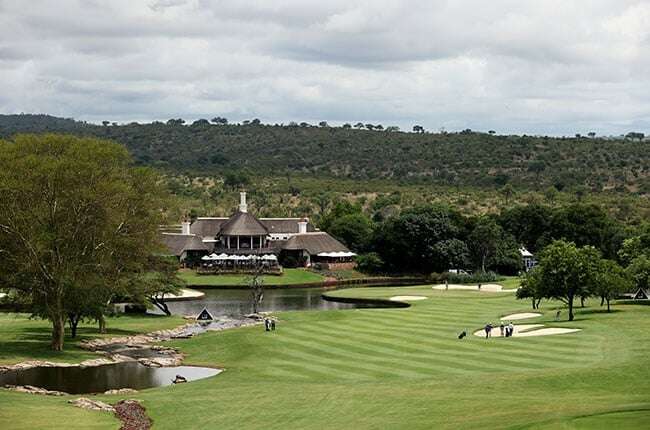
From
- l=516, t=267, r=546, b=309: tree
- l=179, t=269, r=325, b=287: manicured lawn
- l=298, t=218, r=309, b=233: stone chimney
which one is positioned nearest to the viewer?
l=516, t=267, r=546, b=309: tree

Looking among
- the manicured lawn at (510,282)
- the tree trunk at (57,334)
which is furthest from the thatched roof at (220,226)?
the tree trunk at (57,334)

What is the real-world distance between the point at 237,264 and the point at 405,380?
76586 mm

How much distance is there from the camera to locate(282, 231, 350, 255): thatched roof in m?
124

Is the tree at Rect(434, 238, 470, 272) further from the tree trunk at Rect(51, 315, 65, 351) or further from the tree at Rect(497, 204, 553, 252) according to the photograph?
the tree trunk at Rect(51, 315, 65, 351)

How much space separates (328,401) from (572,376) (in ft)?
36.3

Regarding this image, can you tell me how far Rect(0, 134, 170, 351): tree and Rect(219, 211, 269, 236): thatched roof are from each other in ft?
211

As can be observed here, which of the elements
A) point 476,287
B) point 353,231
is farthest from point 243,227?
point 476,287

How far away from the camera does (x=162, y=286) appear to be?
7525 cm

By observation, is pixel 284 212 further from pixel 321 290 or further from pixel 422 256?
pixel 321 290

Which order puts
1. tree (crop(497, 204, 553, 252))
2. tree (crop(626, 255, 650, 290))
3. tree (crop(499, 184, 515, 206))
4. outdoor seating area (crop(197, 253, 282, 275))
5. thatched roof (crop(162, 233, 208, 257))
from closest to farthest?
tree (crop(626, 255, 650, 290)) < outdoor seating area (crop(197, 253, 282, 275)) < thatched roof (crop(162, 233, 208, 257)) < tree (crop(497, 204, 553, 252)) < tree (crop(499, 184, 515, 206))

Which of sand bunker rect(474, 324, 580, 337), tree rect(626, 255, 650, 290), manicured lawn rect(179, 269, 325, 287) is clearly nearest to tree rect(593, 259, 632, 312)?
tree rect(626, 255, 650, 290)

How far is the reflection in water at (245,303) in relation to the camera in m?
84.0

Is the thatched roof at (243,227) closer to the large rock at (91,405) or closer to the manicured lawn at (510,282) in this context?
the manicured lawn at (510,282)

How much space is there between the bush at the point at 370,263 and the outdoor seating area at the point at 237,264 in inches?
409
